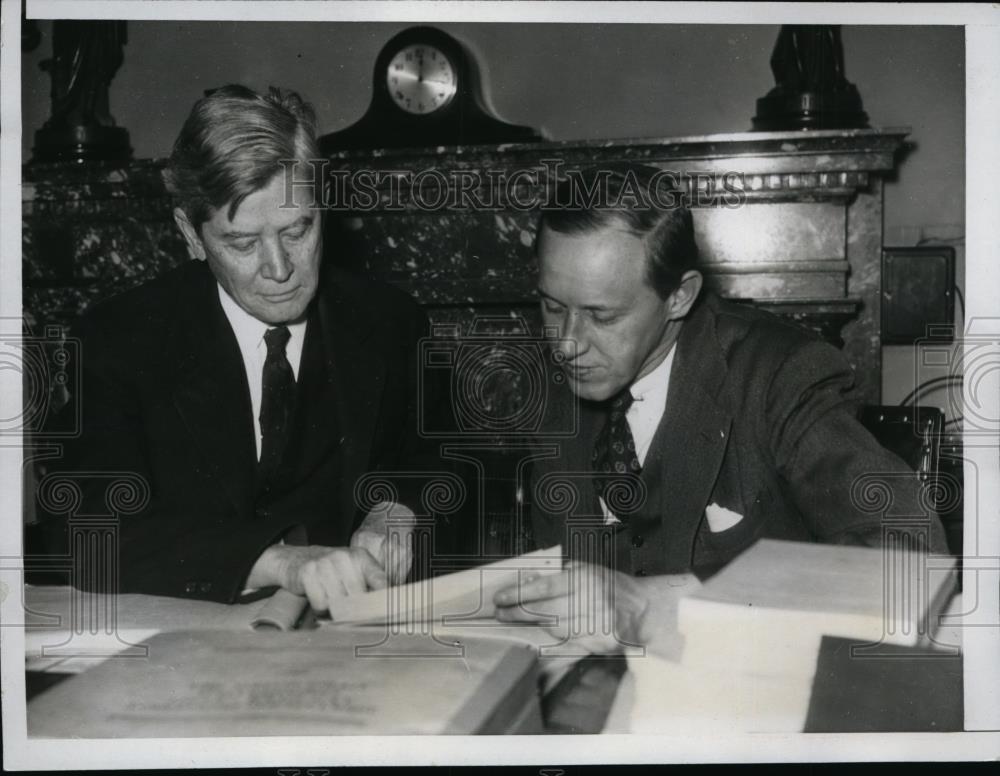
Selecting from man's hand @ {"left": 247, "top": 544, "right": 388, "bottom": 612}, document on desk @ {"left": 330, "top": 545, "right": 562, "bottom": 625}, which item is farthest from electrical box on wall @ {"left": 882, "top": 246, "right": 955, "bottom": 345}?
man's hand @ {"left": 247, "top": 544, "right": 388, "bottom": 612}

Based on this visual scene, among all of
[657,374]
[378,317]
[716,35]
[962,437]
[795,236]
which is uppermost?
[716,35]

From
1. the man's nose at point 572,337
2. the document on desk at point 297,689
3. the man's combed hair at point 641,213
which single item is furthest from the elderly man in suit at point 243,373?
the man's combed hair at point 641,213

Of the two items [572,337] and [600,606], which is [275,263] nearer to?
[572,337]

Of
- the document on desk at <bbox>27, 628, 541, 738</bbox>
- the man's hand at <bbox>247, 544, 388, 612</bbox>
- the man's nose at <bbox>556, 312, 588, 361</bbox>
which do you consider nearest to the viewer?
the document on desk at <bbox>27, 628, 541, 738</bbox>

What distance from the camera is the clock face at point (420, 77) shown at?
1.51 meters

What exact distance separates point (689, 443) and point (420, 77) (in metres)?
0.79

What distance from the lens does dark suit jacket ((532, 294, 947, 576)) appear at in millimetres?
1464

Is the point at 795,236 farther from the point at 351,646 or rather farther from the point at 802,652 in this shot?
the point at 351,646

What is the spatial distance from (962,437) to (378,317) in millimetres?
1065

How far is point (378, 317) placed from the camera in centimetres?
156

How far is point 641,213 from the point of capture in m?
1.50

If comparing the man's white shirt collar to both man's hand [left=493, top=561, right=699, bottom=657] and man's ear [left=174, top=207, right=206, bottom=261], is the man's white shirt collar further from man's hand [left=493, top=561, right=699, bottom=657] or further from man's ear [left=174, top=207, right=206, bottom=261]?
man's hand [left=493, top=561, right=699, bottom=657]

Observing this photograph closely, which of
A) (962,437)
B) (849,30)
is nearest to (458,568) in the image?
(962,437)

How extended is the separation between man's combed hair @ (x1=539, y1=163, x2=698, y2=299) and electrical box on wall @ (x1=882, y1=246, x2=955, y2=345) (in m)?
0.38
